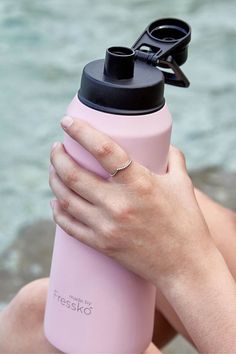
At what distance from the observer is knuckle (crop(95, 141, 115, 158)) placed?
1008mm

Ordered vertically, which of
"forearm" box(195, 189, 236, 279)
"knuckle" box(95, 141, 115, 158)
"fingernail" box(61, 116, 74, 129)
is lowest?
"forearm" box(195, 189, 236, 279)

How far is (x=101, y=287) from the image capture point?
43.4 inches

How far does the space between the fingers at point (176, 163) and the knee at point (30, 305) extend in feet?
1.06

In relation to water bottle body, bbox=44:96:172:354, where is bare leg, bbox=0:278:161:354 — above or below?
below

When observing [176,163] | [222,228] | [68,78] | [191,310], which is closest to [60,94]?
[68,78]

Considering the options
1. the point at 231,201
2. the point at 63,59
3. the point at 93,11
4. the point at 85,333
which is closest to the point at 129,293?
the point at 85,333

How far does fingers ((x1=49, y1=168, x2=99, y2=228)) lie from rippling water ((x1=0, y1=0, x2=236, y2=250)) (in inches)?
46.7

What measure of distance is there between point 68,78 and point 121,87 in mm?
2171

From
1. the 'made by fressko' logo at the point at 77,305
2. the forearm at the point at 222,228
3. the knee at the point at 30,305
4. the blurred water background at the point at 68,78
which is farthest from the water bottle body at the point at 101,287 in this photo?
the blurred water background at the point at 68,78

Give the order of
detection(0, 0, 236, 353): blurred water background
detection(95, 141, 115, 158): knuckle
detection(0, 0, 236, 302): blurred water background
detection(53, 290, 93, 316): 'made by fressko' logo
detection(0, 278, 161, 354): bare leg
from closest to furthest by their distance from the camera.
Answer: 1. detection(95, 141, 115, 158): knuckle
2. detection(53, 290, 93, 316): 'made by fressko' logo
3. detection(0, 278, 161, 354): bare leg
4. detection(0, 0, 236, 353): blurred water background
5. detection(0, 0, 236, 302): blurred water background

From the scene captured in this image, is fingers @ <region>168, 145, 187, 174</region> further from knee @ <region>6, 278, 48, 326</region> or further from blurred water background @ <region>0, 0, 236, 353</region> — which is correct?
blurred water background @ <region>0, 0, 236, 353</region>

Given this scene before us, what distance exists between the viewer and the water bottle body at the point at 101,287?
1031 mm

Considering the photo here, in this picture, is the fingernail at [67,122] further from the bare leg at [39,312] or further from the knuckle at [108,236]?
the bare leg at [39,312]

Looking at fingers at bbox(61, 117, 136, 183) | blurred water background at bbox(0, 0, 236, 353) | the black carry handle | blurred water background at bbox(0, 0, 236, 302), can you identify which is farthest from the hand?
blurred water background at bbox(0, 0, 236, 302)
